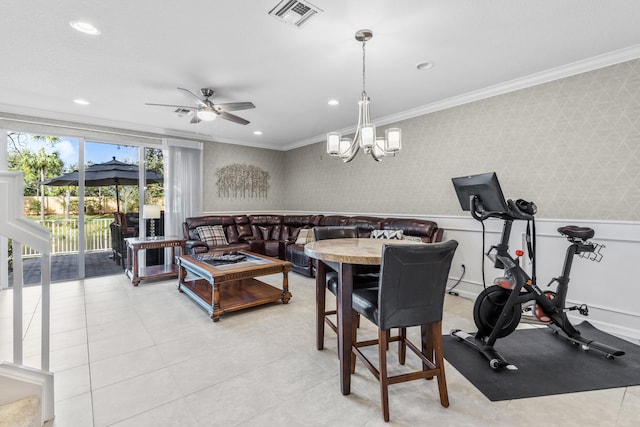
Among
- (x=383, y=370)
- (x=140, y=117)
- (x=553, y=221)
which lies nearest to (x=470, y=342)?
(x=383, y=370)

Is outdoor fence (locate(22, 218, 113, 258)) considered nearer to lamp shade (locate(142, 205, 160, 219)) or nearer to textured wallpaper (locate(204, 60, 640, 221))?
lamp shade (locate(142, 205, 160, 219))

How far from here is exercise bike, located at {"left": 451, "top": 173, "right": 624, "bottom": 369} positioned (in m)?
2.19

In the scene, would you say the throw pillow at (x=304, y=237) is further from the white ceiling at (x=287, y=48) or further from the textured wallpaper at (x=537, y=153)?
the white ceiling at (x=287, y=48)

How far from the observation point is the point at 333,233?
2637 mm

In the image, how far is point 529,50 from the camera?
2625 millimetres

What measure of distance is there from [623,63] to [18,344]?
493cm

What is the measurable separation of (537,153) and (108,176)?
618 cm

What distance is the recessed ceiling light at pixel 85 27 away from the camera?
86.3 inches

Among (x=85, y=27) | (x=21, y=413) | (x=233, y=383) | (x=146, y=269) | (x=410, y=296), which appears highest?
(x=85, y=27)

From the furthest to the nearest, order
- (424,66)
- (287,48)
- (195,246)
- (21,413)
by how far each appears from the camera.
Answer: (195,246) < (424,66) < (287,48) < (21,413)

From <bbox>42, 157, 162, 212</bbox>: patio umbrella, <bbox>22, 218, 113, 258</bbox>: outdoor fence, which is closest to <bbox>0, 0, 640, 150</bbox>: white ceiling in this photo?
<bbox>42, 157, 162, 212</bbox>: patio umbrella

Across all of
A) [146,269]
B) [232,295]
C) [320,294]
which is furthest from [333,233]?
[146,269]

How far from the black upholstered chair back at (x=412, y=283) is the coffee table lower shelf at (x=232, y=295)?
6.42ft

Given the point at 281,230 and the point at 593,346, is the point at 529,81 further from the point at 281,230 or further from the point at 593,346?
the point at 281,230
